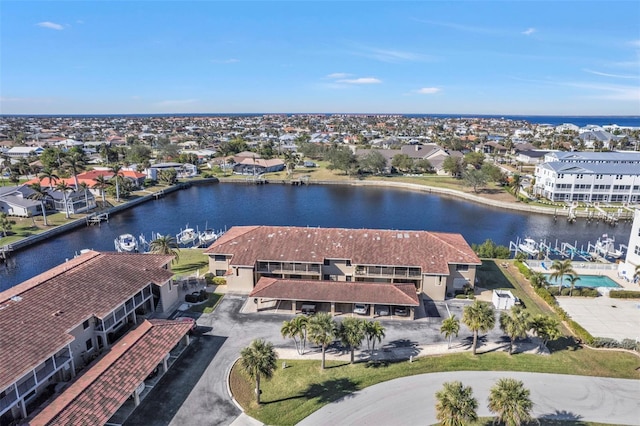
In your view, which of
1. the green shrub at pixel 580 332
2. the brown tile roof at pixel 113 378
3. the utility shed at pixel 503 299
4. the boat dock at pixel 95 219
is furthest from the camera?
the boat dock at pixel 95 219

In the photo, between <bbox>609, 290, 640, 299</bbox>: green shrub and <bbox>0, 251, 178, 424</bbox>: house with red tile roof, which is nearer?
<bbox>0, 251, 178, 424</bbox>: house with red tile roof

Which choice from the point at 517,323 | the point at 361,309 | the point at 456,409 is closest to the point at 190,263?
the point at 361,309

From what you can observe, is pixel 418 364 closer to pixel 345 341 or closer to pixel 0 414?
pixel 345 341

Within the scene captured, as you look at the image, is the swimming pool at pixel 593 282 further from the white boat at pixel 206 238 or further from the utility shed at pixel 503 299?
the white boat at pixel 206 238

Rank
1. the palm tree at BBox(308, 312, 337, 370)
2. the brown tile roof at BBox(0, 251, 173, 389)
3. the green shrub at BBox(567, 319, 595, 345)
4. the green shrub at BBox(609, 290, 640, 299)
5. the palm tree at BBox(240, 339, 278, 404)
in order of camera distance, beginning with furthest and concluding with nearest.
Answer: the green shrub at BBox(609, 290, 640, 299) < the green shrub at BBox(567, 319, 595, 345) < the palm tree at BBox(308, 312, 337, 370) < the palm tree at BBox(240, 339, 278, 404) < the brown tile roof at BBox(0, 251, 173, 389)

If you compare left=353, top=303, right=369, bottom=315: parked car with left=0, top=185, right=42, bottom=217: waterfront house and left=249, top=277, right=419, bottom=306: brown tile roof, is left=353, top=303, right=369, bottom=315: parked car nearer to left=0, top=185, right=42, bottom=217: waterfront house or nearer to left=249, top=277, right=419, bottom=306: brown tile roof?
left=249, top=277, right=419, bottom=306: brown tile roof

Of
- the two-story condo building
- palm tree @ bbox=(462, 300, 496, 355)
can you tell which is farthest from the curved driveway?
the two-story condo building

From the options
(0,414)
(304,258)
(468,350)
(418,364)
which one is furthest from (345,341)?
(0,414)

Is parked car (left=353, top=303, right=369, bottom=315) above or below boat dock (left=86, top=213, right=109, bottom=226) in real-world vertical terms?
above

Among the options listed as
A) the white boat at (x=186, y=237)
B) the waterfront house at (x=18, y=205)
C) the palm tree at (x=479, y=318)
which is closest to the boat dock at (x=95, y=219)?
the waterfront house at (x=18, y=205)
